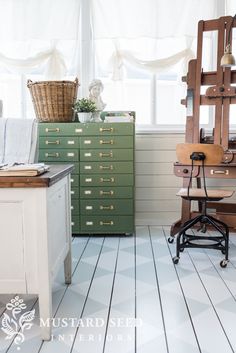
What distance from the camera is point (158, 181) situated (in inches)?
170

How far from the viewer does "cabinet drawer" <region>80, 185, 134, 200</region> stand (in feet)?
12.4

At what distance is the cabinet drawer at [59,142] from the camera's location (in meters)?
3.72

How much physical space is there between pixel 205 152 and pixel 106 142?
1.08 m

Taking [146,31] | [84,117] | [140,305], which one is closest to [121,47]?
[146,31]

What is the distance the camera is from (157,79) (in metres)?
4.29

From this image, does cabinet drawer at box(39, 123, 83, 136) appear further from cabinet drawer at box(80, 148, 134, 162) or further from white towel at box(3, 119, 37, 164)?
white towel at box(3, 119, 37, 164)

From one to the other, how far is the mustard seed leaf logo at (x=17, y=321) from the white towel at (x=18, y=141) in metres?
0.97

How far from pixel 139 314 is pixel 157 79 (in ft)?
9.39

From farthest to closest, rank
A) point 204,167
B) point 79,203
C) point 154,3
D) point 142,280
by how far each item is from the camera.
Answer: point 154,3 < point 79,203 < point 204,167 < point 142,280

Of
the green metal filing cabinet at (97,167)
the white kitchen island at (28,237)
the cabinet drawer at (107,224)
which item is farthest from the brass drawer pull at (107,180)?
the white kitchen island at (28,237)

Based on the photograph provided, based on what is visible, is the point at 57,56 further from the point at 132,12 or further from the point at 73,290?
the point at 73,290

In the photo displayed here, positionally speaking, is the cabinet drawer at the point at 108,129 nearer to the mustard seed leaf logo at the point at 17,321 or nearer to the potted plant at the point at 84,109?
the potted plant at the point at 84,109

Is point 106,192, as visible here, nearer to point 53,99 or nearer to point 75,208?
point 75,208

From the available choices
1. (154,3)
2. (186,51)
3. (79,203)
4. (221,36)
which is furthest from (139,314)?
(154,3)
